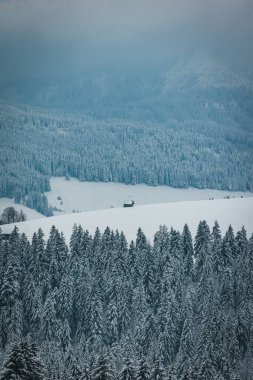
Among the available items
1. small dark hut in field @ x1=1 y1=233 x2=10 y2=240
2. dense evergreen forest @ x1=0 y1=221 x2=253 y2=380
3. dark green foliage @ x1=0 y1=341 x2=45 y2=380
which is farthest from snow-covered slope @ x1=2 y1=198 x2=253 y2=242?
dark green foliage @ x1=0 y1=341 x2=45 y2=380

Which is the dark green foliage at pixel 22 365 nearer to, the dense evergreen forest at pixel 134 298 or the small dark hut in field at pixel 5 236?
the dense evergreen forest at pixel 134 298

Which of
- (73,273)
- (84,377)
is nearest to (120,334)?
(73,273)

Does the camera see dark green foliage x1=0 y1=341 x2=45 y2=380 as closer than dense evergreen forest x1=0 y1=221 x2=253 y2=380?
Yes

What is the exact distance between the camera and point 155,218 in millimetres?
165000

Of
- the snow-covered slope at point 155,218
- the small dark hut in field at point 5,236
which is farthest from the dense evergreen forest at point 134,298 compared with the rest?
the snow-covered slope at point 155,218

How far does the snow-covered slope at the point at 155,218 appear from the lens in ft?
522

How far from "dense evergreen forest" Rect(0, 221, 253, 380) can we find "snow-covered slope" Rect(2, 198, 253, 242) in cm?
727

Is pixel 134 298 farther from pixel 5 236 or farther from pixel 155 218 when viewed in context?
pixel 5 236

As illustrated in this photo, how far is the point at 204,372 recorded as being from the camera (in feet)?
368

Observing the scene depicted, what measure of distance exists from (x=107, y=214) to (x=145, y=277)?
111 ft

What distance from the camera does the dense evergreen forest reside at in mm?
122062

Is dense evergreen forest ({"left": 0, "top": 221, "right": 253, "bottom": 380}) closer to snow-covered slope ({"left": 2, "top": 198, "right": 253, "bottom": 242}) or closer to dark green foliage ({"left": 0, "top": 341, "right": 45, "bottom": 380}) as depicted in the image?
snow-covered slope ({"left": 2, "top": 198, "right": 253, "bottom": 242})

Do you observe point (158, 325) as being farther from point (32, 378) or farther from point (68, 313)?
point (32, 378)

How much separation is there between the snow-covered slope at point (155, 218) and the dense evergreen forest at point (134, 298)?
23.9 feet
